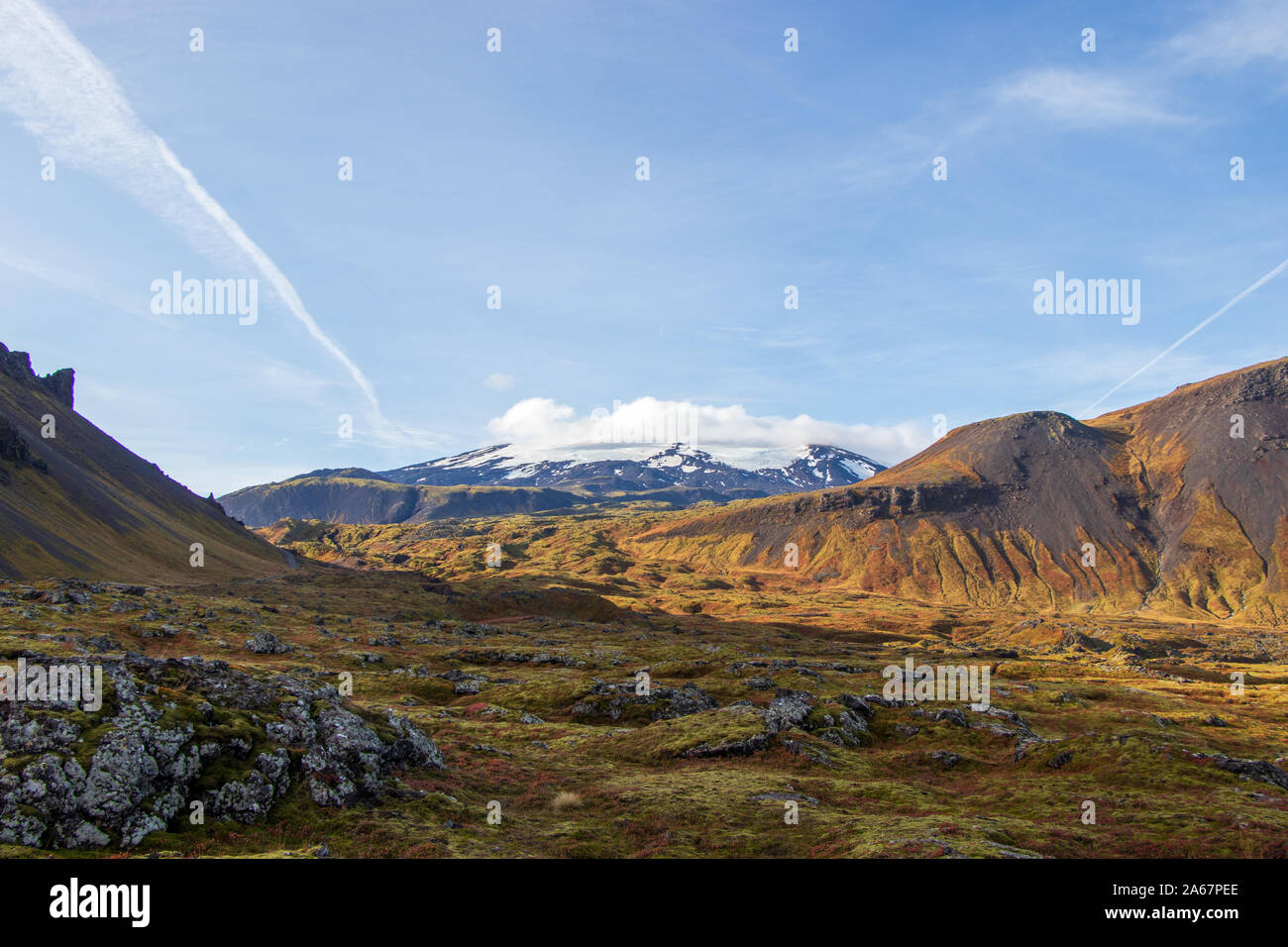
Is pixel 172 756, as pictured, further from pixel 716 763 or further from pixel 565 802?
pixel 716 763

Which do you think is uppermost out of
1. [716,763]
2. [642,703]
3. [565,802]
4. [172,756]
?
[172,756]

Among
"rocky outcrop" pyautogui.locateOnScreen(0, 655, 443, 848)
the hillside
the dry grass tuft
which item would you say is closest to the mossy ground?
the dry grass tuft

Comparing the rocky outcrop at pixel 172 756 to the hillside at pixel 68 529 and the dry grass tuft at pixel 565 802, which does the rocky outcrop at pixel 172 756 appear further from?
the hillside at pixel 68 529

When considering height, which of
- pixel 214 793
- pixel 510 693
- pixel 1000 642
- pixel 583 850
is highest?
pixel 214 793

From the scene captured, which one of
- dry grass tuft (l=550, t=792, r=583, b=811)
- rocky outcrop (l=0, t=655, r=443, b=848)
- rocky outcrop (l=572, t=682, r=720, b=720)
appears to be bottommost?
rocky outcrop (l=572, t=682, r=720, b=720)

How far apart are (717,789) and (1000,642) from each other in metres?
169

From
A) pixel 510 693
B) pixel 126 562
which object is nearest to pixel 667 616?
pixel 510 693

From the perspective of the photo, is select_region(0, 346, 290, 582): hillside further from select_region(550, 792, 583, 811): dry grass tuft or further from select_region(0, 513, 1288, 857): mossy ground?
select_region(550, 792, 583, 811): dry grass tuft

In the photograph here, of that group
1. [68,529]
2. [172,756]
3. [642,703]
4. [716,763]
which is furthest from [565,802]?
[68,529]

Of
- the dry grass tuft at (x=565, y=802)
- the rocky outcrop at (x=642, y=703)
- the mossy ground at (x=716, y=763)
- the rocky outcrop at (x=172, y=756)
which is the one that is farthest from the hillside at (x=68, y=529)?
the dry grass tuft at (x=565, y=802)

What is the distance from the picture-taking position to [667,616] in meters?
198

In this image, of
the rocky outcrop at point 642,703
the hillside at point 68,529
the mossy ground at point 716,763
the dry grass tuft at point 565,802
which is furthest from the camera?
the hillside at point 68,529
